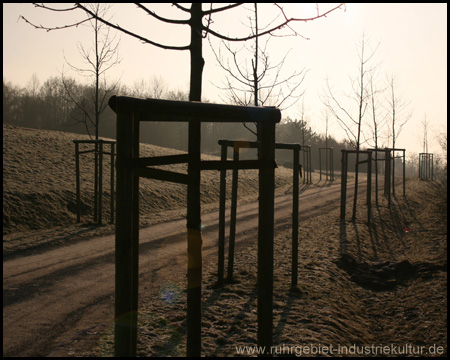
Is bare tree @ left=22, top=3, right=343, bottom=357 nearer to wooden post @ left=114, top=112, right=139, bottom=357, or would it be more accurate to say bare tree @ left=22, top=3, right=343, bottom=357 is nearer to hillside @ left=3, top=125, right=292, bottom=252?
wooden post @ left=114, top=112, right=139, bottom=357

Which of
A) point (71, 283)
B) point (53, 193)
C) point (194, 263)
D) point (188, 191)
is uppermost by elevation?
point (188, 191)

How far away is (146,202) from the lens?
634 inches

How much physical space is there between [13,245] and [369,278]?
285 inches

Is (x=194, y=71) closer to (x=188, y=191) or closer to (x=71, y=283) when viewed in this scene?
(x=188, y=191)

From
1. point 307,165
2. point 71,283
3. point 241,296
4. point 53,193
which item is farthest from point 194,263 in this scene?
point 307,165

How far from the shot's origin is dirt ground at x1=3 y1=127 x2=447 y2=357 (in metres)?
4.43

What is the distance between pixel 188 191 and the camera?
118 inches

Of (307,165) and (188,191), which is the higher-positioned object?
(307,165)

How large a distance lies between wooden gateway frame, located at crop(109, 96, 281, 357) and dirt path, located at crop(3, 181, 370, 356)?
1719 mm

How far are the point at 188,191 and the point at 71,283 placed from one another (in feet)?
14.2

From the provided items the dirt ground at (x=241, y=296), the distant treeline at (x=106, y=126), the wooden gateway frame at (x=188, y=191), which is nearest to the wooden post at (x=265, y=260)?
the wooden gateway frame at (x=188, y=191)

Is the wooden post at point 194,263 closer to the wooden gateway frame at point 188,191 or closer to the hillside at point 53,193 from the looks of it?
the wooden gateway frame at point 188,191

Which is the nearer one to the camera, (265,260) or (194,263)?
(194,263)

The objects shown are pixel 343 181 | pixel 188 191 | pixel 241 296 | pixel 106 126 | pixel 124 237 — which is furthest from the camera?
pixel 106 126
